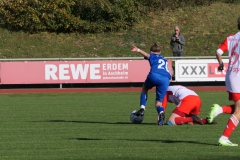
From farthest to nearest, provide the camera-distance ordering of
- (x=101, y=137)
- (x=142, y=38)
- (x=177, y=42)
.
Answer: (x=142, y=38), (x=177, y=42), (x=101, y=137)

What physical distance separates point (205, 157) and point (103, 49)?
28.4 meters

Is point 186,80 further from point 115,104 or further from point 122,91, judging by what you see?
point 115,104

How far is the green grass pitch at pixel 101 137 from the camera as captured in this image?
28.2 ft

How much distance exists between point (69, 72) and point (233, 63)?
725 inches

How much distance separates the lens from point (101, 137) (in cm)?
1075

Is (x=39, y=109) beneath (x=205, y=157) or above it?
beneath

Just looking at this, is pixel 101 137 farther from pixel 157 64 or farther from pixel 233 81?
pixel 157 64

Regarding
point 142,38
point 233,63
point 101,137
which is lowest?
point 142,38

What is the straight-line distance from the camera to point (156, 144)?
9.65 meters

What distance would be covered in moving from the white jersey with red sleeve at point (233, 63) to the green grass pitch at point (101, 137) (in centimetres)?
91

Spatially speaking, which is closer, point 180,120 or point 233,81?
point 233,81

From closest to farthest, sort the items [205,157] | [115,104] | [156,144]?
[205,157]
[156,144]
[115,104]

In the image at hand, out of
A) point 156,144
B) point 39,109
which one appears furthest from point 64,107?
point 156,144

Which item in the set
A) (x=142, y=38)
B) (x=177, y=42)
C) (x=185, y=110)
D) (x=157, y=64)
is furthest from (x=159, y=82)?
(x=142, y=38)
